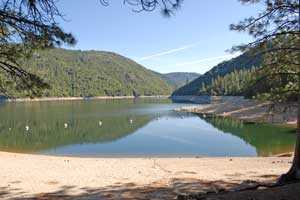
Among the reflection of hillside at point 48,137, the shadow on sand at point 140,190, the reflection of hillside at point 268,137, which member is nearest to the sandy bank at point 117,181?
the shadow on sand at point 140,190

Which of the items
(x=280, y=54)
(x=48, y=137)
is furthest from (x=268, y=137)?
(x=280, y=54)

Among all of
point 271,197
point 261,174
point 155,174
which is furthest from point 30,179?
point 271,197

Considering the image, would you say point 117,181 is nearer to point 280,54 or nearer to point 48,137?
point 280,54

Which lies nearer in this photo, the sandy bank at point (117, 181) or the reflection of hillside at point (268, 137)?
the sandy bank at point (117, 181)

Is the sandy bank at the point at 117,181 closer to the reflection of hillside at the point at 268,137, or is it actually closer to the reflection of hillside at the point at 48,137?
the reflection of hillside at the point at 268,137

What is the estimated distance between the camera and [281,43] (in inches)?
410

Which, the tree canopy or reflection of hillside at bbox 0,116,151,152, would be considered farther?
reflection of hillside at bbox 0,116,151,152

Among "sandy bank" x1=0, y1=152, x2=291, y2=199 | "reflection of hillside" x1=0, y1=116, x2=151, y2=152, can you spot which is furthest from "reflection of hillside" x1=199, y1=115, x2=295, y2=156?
"sandy bank" x1=0, y1=152, x2=291, y2=199

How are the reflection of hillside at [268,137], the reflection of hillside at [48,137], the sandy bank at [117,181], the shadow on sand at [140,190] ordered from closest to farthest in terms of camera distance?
the shadow on sand at [140,190]
the sandy bank at [117,181]
the reflection of hillside at [268,137]
the reflection of hillside at [48,137]

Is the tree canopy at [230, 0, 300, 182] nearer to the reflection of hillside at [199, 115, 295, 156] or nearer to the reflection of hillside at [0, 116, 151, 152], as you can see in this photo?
the reflection of hillside at [199, 115, 295, 156]

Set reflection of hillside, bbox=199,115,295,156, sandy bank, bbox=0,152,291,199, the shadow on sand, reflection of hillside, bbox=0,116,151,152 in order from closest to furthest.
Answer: the shadow on sand < sandy bank, bbox=0,152,291,199 < reflection of hillside, bbox=199,115,295,156 < reflection of hillside, bbox=0,116,151,152

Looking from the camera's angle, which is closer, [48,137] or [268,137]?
[268,137]

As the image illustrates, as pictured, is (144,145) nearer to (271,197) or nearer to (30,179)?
(30,179)

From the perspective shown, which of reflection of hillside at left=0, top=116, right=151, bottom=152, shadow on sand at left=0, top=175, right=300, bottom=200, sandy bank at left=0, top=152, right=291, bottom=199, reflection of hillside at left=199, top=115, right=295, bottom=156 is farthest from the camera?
reflection of hillside at left=0, top=116, right=151, bottom=152
